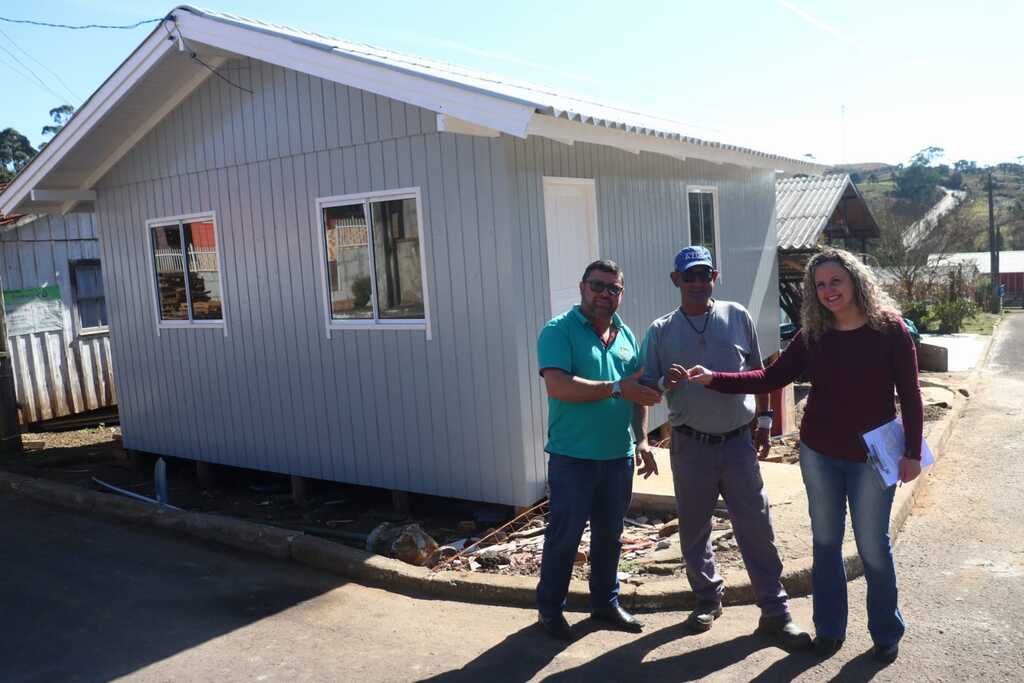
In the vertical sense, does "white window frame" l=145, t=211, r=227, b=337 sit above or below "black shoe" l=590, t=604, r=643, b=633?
above

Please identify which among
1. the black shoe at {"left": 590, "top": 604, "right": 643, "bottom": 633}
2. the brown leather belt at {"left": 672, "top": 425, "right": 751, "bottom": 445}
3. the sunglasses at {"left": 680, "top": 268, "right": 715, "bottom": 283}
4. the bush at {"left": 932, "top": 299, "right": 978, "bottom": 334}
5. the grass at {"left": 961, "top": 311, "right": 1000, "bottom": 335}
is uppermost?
the sunglasses at {"left": 680, "top": 268, "right": 715, "bottom": 283}

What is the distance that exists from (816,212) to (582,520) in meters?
13.8

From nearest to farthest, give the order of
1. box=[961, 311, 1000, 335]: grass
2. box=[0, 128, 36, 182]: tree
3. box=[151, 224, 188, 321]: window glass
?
box=[151, 224, 188, 321]: window glass, box=[961, 311, 1000, 335]: grass, box=[0, 128, 36, 182]: tree

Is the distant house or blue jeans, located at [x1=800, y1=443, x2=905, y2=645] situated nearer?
blue jeans, located at [x1=800, y1=443, x2=905, y2=645]

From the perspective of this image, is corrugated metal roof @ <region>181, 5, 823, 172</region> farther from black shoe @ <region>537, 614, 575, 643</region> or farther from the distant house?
the distant house

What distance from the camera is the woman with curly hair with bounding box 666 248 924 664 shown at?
391cm

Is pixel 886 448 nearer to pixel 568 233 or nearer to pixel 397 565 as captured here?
pixel 397 565

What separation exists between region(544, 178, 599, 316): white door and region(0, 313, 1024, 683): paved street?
116 inches

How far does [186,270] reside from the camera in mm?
8859

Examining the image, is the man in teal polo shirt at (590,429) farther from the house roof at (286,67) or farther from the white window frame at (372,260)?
the white window frame at (372,260)

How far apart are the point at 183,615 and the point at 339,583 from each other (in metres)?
1.00

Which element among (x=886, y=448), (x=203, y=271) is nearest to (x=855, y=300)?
(x=886, y=448)

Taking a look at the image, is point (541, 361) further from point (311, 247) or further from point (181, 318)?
point (181, 318)

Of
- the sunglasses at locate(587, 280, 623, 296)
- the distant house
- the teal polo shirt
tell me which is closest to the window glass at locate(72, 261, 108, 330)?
the distant house
